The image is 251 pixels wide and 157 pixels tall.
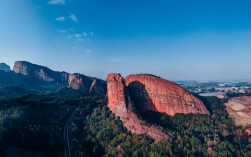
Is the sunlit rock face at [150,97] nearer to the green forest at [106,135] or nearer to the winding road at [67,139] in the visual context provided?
the green forest at [106,135]

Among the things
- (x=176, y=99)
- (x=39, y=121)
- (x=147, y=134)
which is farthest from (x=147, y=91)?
(x=39, y=121)

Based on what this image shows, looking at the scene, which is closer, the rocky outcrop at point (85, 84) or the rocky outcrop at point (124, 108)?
the rocky outcrop at point (124, 108)

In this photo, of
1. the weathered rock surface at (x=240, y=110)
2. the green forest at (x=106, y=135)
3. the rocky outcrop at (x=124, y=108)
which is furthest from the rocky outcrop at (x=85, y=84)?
the weathered rock surface at (x=240, y=110)

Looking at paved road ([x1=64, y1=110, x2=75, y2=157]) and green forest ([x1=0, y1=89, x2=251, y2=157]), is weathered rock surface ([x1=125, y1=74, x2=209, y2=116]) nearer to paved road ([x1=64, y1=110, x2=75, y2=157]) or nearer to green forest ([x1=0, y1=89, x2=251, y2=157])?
green forest ([x1=0, y1=89, x2=251, y2=157])

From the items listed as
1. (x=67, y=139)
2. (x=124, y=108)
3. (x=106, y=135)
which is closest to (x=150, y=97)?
(x=124, y=108)

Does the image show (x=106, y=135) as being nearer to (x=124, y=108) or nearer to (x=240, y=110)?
(x=124, y=108)
